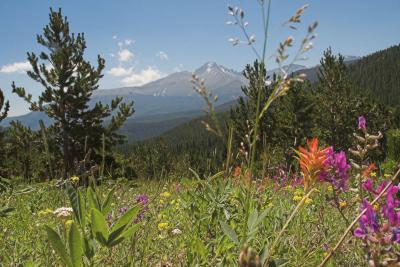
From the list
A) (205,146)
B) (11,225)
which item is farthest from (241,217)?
(205,146)

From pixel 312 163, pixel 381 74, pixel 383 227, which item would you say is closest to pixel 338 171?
pixel 312 163

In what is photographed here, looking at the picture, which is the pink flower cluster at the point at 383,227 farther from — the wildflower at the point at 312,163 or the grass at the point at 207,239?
the grass at the point at 207,239

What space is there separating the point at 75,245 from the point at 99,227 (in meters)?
0.09

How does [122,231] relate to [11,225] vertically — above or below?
above

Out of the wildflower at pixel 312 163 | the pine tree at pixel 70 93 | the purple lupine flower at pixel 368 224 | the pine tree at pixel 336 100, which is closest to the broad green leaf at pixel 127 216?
the wildflower at pixel 312 163

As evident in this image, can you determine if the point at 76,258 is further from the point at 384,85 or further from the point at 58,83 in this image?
the point at 384,85

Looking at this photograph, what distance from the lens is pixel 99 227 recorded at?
1170 millimetres

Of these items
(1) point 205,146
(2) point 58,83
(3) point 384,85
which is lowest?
(1) point 205,146

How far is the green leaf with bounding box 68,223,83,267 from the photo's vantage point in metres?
1.07

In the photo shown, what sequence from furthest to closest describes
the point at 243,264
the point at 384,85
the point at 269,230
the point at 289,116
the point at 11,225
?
the point at 384,85 → the point at 289,116 → the point at 11,225 → the point at 269,230 → the point at 243,264

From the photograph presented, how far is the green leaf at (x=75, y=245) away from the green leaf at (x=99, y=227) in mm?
62

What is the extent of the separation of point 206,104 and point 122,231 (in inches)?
18.7

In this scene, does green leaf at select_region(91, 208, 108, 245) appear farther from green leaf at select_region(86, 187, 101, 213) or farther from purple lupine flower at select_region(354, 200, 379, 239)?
purple lupine flower at select_region(354, 200, 379, 239)

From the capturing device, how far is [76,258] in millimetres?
1135
